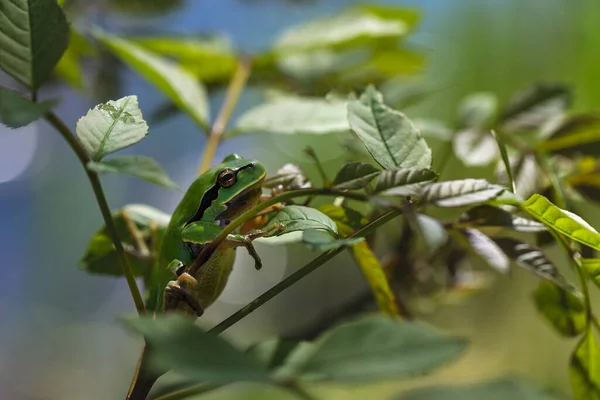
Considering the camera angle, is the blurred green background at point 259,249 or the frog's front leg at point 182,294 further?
the blurred green background at point 259,249

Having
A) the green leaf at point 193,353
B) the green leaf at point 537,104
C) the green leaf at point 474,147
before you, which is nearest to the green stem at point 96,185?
the green leaf at point 193,353

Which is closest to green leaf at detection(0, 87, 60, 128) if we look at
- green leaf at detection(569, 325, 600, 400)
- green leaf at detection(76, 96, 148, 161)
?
green leaf at detection(76, 96, 148, 161)

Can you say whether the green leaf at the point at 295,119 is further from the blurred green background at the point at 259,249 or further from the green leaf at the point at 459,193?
the blurred green background at the point at 259,249

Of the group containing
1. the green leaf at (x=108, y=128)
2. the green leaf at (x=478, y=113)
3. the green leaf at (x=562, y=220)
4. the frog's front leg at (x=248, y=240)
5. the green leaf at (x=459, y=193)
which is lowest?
the green leaf at (x=478, y=113)

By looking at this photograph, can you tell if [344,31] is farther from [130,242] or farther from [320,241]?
[320,241]

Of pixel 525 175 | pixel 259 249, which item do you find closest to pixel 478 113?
pixel 525 175

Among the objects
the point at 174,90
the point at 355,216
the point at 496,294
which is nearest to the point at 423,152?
the point at 355,216

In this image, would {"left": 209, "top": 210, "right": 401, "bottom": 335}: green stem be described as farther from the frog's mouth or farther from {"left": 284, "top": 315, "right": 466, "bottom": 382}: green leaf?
the frog's mouth
